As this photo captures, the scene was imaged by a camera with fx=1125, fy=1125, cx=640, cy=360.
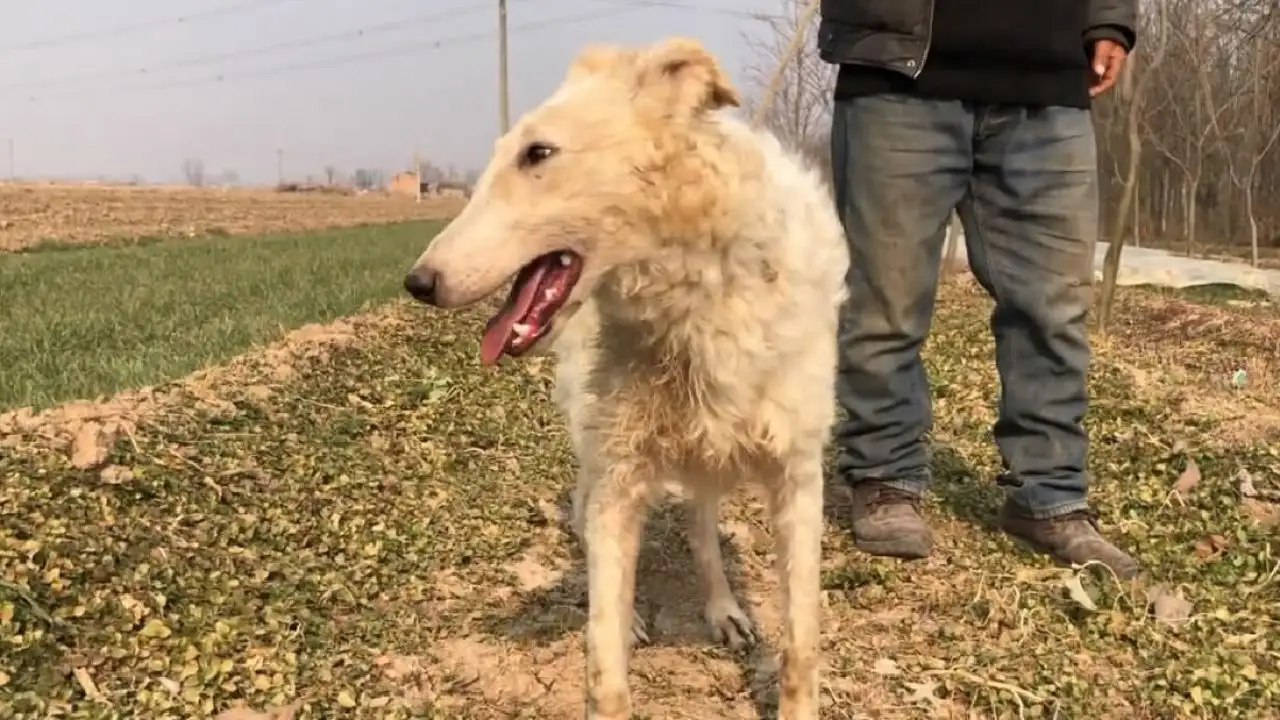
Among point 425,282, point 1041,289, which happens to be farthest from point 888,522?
point 425,282

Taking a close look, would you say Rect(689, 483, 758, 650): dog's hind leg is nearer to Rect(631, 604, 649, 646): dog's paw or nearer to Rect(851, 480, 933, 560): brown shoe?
Rect(631, 604, 649, 646): dog's paw

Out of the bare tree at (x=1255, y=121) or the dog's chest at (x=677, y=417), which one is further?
the bare tree at (x=1255, y=121)

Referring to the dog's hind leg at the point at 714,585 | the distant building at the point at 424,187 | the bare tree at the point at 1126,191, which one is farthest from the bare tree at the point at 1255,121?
the distant building at the point at 424,187

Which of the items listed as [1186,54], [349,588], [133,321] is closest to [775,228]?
[349,588]

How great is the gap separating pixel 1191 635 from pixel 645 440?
1692 millimetres

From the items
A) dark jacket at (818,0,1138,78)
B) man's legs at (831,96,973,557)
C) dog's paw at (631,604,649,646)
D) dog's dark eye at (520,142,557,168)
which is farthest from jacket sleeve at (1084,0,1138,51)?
dog's paw at (631,604,649,646)

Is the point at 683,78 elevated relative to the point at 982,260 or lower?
elevated

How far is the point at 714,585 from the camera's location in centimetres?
352

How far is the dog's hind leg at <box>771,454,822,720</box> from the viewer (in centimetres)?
279

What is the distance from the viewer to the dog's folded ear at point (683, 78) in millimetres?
2559

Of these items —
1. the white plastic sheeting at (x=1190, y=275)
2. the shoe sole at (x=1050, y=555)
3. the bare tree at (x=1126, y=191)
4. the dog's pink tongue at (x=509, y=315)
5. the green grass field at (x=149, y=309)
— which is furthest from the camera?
the white plastic sheeting at (x=1190, y=275)

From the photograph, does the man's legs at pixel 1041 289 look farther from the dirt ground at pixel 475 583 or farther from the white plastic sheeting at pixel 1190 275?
the white plastic sheeting at pixel 1190 275

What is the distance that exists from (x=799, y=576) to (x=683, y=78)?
1.28m

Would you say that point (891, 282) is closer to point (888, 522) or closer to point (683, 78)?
point (888, 522)
